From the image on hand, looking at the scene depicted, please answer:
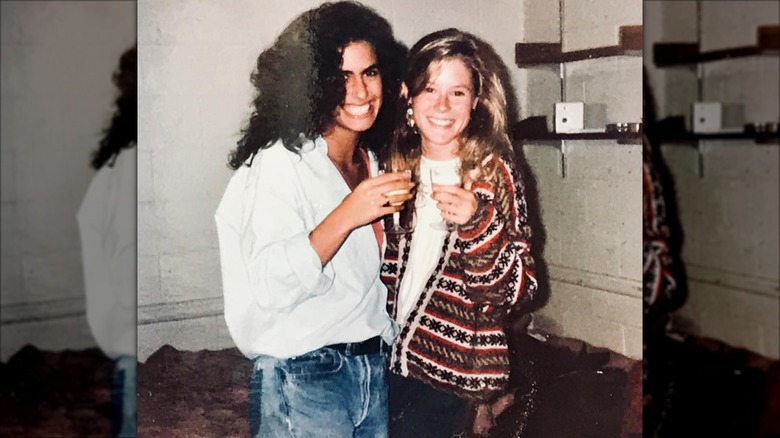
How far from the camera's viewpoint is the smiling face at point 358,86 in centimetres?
133

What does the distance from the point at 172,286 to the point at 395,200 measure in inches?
15.2

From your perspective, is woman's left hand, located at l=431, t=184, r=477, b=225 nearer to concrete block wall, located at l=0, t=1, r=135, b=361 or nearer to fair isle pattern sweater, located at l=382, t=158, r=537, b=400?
fair isle pattern sweater, located at l=382, t=158, r=537, b=400

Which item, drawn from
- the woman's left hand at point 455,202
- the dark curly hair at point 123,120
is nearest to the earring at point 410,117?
the woman's left hand at point 455,202

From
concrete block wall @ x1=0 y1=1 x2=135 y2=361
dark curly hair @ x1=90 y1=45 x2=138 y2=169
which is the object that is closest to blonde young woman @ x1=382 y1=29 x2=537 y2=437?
dark curly hair @ x1=90 y1=45 x2=138 y2=169

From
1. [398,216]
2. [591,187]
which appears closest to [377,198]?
[398,216]

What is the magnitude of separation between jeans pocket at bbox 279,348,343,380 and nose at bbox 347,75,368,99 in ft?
1.37

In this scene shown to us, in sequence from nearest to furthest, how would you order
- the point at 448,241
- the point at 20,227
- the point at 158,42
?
1. the point at 158,42
2. the point at 448,241
3. the point at 20,227

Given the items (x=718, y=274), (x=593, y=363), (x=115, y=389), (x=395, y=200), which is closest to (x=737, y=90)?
(x=718, y=274)

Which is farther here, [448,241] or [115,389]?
[115,389]

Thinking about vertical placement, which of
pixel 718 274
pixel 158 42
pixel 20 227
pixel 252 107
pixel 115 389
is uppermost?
pixel 158 42

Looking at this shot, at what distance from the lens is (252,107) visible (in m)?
1.30

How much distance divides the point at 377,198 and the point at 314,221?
0.11 metres

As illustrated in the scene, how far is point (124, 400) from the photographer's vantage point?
99.3 inches

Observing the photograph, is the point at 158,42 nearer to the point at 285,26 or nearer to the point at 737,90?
the point at 285,26
